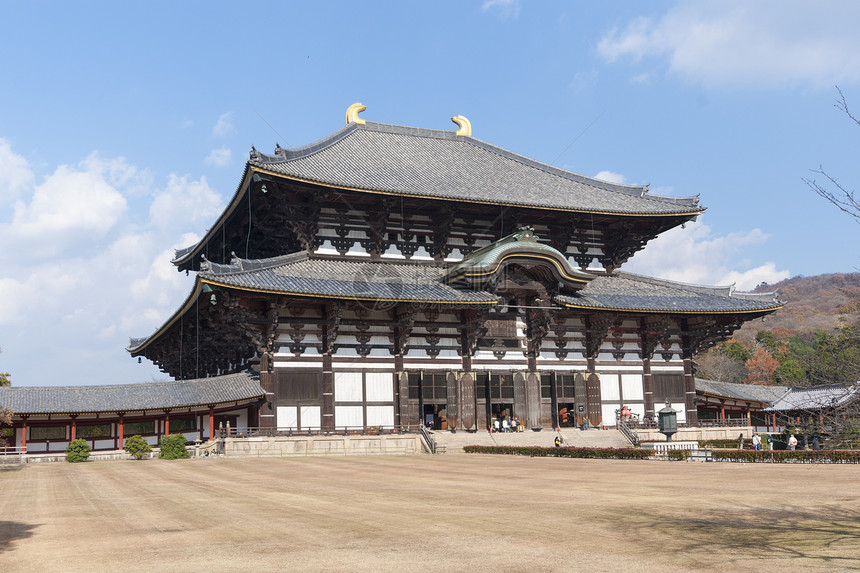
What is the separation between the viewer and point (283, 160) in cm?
4081

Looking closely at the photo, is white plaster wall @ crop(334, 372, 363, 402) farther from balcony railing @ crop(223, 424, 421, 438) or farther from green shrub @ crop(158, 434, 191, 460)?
green shrub @ crop(158, 434, 191, 460)

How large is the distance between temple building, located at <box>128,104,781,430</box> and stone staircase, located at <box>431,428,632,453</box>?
144 cm

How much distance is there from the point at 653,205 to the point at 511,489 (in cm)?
3421

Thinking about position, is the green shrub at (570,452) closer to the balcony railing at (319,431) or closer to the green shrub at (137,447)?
the balcony railing at (319,431)

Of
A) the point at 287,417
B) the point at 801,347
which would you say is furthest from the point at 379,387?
the point at 801,347

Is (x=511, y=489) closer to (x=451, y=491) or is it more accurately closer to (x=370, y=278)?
(x=451, y=491)

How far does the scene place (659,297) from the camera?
152 ft

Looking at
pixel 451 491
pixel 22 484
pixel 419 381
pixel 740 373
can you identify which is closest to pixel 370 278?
pixel 419 381

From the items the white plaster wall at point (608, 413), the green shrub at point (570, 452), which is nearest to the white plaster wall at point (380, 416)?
the green shrub at point (570, 452)

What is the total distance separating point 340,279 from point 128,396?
12.3m

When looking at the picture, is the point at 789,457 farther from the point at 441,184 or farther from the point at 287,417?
the point at 441,184

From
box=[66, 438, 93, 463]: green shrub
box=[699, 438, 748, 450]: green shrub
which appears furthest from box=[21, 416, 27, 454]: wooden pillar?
box=[699, 438, 748, 450]: green shrub

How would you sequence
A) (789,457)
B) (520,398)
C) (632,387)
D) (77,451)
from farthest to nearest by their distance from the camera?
1. (632,387)
2. (520,398)
3. (77,451)
4. (789,457)

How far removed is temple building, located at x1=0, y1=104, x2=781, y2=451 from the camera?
126 ft
